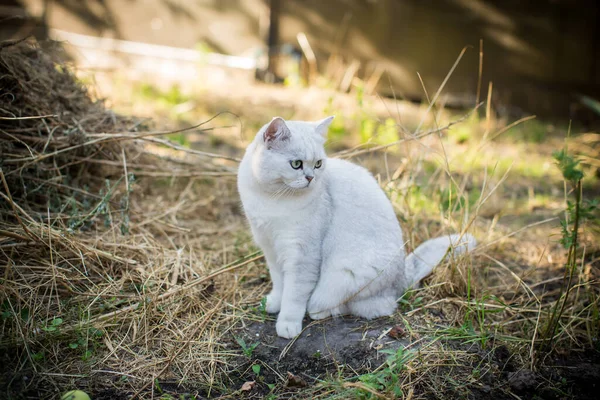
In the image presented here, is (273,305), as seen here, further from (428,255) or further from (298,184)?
(428,255)

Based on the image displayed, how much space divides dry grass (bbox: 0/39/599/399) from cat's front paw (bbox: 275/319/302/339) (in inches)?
6.2

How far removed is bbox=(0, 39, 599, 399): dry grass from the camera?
216cm

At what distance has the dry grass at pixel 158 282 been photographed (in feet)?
7.07

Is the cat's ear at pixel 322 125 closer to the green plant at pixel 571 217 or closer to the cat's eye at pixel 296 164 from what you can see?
the cat's eye at pixel 296 164

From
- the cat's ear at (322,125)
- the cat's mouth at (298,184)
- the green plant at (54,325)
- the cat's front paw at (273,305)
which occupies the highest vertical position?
the cat's ear at (322,125)

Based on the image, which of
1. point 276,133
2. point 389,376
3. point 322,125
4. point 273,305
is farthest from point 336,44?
point 389,376

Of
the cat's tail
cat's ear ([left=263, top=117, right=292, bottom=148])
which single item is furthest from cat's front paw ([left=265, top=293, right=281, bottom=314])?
cat's ear ([left=263, top=117, right=292, bottom=148])

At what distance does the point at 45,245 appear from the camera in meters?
2.54

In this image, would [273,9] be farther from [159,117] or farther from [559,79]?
[559,79]

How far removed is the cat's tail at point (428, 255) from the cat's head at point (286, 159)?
88 cm

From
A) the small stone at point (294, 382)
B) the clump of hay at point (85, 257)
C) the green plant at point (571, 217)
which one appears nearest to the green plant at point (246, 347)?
the clump of hay at point (85, 257)

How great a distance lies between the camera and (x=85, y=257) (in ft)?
8.59

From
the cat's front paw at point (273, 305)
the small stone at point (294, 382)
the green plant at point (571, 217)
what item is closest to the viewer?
the green plant at point (571, 217)

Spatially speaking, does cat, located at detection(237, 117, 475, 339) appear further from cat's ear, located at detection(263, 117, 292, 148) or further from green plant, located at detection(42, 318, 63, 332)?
green plant, located at detection(42, 318, 63, 332)
